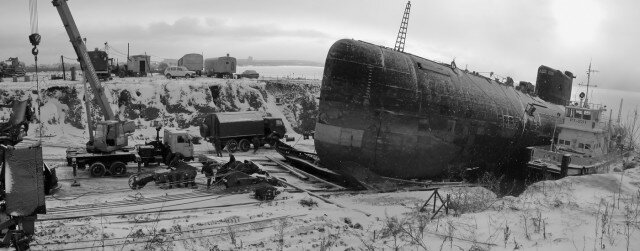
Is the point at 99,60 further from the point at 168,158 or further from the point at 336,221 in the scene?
the point at 336,221

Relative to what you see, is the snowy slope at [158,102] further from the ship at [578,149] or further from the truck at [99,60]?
the ship at [578,149]

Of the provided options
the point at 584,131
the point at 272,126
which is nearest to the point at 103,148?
the point at 272,126

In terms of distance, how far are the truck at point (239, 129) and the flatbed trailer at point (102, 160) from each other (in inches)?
296

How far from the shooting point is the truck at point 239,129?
95.6ft

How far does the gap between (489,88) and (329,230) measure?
17.9 metres

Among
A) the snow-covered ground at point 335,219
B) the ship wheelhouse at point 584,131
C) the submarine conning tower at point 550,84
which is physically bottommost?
the snow-covered ground at point 335,219

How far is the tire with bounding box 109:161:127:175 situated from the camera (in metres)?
21.3

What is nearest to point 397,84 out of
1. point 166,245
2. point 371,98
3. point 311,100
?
point 371,98

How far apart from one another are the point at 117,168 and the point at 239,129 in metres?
9.47

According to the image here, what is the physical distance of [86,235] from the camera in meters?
12.6

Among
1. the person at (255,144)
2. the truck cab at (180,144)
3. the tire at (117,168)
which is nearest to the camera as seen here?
the tire at (117,168)

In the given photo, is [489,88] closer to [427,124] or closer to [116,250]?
[427,124]

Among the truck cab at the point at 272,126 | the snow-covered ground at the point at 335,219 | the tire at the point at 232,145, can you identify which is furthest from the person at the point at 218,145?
the snow-covered ground at the point at 335,219

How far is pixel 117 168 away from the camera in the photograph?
21438mm
